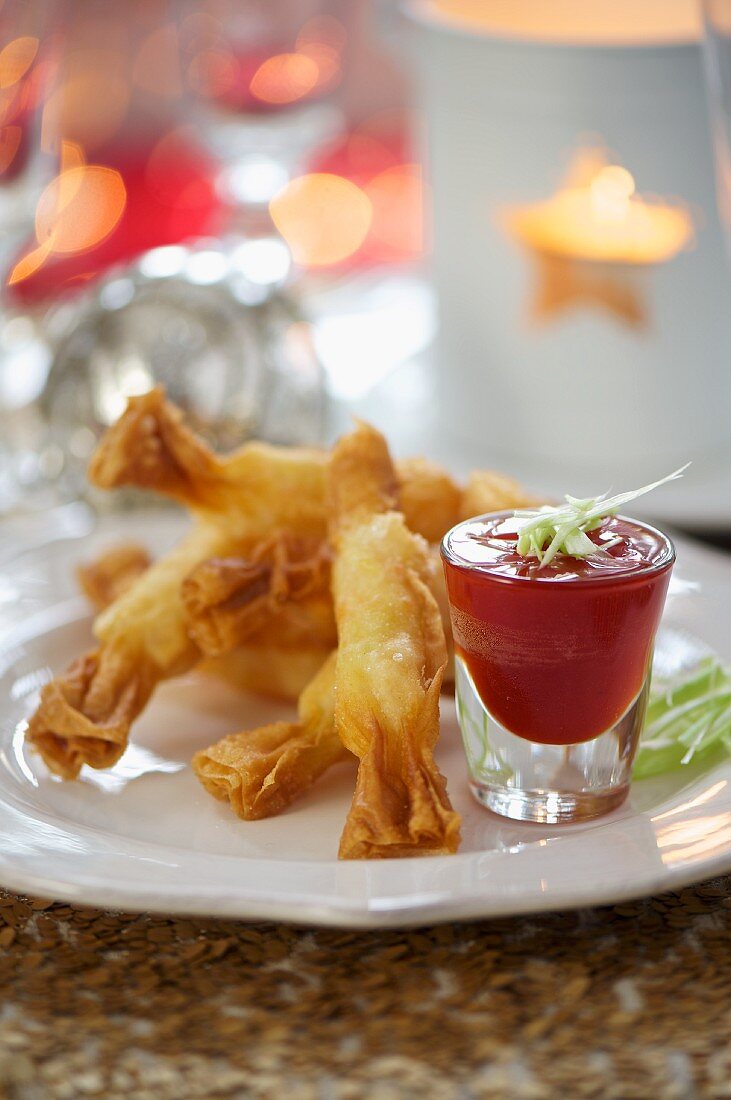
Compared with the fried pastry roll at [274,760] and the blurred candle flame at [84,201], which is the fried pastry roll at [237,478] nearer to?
the fried pastry roll at [274,760]

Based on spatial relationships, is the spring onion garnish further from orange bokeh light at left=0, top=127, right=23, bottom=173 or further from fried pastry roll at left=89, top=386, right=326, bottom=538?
orange bokeh light at left=0, top=127, right=23, bottom=173

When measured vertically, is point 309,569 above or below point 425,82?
below

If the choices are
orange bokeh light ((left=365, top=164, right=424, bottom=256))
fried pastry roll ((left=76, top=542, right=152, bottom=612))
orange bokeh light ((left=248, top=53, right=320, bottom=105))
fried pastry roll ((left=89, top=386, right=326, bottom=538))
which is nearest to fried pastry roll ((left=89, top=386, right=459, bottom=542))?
fried pastry roll ((left=89, top=386, right=326, bottom=538))

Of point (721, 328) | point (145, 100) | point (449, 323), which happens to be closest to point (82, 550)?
point (449, 323)

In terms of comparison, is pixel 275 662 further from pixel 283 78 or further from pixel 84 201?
pixel 84 201

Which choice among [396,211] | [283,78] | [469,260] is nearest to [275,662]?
[469,260]

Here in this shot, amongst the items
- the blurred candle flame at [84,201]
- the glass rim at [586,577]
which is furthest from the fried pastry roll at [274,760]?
the blurred candle flame at [84,201]

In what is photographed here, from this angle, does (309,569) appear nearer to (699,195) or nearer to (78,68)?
(699,195)
